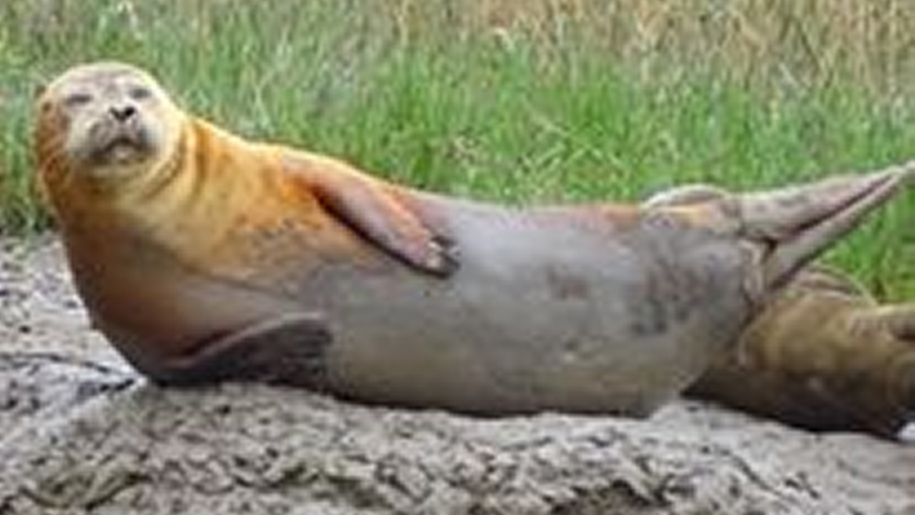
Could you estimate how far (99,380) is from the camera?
5512mm

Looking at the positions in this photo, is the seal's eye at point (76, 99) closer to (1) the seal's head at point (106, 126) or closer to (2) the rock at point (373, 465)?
(1) the seal's head at point (106, 126)

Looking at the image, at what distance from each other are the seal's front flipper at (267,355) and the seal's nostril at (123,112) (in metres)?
0.36

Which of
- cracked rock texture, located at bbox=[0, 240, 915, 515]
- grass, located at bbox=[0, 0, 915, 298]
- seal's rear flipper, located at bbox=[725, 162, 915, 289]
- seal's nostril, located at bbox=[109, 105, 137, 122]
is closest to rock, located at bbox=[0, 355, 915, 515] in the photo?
cracked rock texture, located at bbox=[0, 240, 915, 515]

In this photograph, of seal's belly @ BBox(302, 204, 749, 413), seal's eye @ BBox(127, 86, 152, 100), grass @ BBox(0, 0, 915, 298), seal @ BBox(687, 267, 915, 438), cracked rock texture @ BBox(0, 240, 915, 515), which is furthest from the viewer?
grass @ BBox(0, 0, 915, 298)

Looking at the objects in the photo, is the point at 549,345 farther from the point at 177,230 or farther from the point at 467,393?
the point at 177,230

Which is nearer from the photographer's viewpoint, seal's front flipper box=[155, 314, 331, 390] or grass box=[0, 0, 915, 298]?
seal's front flipper box=[155, 314, 331, 390]

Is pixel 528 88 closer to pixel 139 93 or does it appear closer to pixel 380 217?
pixel 380 217

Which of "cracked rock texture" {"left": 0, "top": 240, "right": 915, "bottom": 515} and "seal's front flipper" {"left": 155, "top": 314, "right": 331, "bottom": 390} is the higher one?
"seal's front flipper" {"left": 155, "top": 314, "right": 331, "bottom": 390}

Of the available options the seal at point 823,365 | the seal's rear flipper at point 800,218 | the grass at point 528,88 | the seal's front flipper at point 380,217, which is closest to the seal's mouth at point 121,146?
the seal's front flipper at point 380,217

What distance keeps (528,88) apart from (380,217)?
11.5 feet

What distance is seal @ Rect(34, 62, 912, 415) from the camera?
5.06 m

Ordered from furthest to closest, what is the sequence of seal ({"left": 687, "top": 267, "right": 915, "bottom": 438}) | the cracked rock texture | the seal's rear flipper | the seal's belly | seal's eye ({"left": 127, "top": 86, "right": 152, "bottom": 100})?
seal ({"left": 687, "top": 267, "right": 915, "bottom": 438}) → the seal's rear flipper → the seal's belly → seal's eye ({"left": 127, "top": 86, "right": 152, "bottom": 100}) → the cracked rock texture

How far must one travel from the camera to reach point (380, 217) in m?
5.15

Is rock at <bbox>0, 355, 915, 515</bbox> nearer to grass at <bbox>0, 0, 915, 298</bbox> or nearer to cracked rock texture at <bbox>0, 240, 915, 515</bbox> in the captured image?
cracked rock texture at <bbox>0, 240, 915, 515</bbox>
